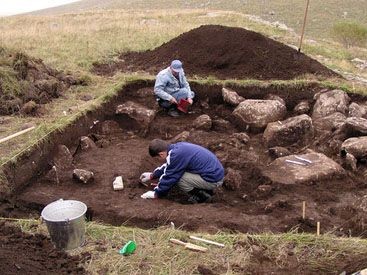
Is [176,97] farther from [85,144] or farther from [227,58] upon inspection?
[227,58]

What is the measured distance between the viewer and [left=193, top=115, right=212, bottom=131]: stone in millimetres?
8461

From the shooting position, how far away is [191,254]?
425 centimetres

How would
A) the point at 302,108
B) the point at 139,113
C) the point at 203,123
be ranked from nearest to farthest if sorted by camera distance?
the point at 203,123 < the point at 139,113 < the point at 302,108

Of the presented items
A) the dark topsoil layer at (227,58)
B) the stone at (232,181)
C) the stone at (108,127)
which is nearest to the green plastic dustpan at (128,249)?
the stone at (232,181)

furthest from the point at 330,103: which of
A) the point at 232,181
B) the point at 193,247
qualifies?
the point at 193,247

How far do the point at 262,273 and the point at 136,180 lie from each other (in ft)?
→ 9.59

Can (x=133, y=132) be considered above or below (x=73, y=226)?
below

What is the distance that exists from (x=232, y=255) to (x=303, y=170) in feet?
8.91

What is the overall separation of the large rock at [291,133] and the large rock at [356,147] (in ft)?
2.87

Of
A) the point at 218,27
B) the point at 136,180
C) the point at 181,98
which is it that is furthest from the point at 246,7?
the point at 136,180

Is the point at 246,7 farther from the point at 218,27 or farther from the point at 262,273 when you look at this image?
the point at 262,273

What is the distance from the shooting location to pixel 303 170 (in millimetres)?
6535

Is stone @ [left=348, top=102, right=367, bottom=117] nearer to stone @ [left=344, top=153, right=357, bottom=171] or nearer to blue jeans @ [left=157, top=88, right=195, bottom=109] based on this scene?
stone @ [left=344, top=153, right=357, bottom=171]

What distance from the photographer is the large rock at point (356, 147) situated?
22.4ft
